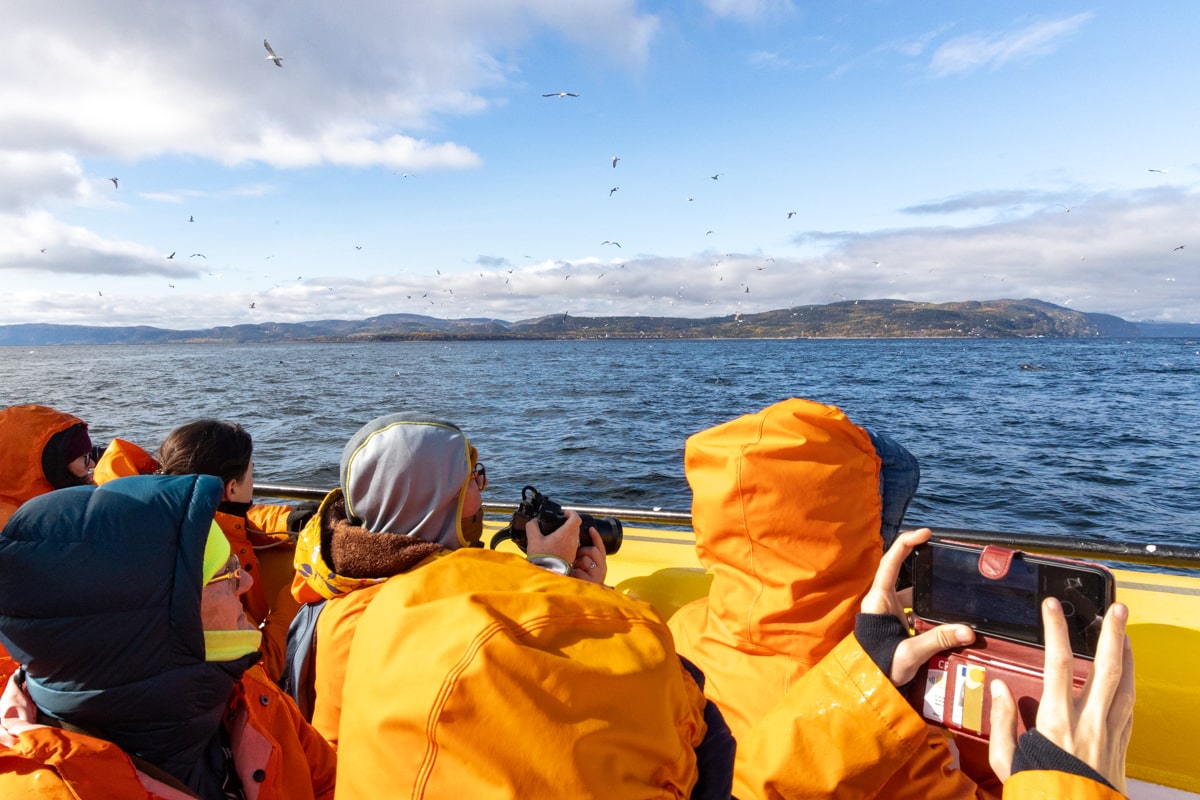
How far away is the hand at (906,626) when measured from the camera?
1.22m

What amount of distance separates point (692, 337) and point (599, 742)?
17188 centimetres

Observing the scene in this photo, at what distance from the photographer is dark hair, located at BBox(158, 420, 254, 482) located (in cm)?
274

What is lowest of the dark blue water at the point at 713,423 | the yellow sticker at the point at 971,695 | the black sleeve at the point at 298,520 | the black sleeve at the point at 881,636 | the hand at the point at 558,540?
the dark blue water at the point at 713,423

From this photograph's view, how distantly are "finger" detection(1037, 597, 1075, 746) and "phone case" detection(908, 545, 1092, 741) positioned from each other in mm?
128

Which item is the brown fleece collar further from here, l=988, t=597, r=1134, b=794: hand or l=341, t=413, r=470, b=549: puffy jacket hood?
l=988, t=597, r=1134, b=794: hand

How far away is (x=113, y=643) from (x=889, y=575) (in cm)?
152

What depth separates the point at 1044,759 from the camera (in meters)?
0.98

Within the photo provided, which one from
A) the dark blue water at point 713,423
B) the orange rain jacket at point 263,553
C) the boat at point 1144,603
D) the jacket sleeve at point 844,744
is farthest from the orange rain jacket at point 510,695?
the dark blue water at point 713,423

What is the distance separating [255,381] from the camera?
1583 inches

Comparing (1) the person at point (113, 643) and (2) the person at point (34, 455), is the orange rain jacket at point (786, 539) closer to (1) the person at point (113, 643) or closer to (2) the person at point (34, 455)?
(1) the person at point (113, 643)

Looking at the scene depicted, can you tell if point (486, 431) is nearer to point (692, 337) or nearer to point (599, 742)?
point (599, 742)

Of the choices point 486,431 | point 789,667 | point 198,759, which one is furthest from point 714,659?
point 486,431

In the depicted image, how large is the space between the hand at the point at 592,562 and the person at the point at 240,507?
1.34m

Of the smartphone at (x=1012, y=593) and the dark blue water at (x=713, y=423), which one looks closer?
the smartphone at (x=1012, y=593)
